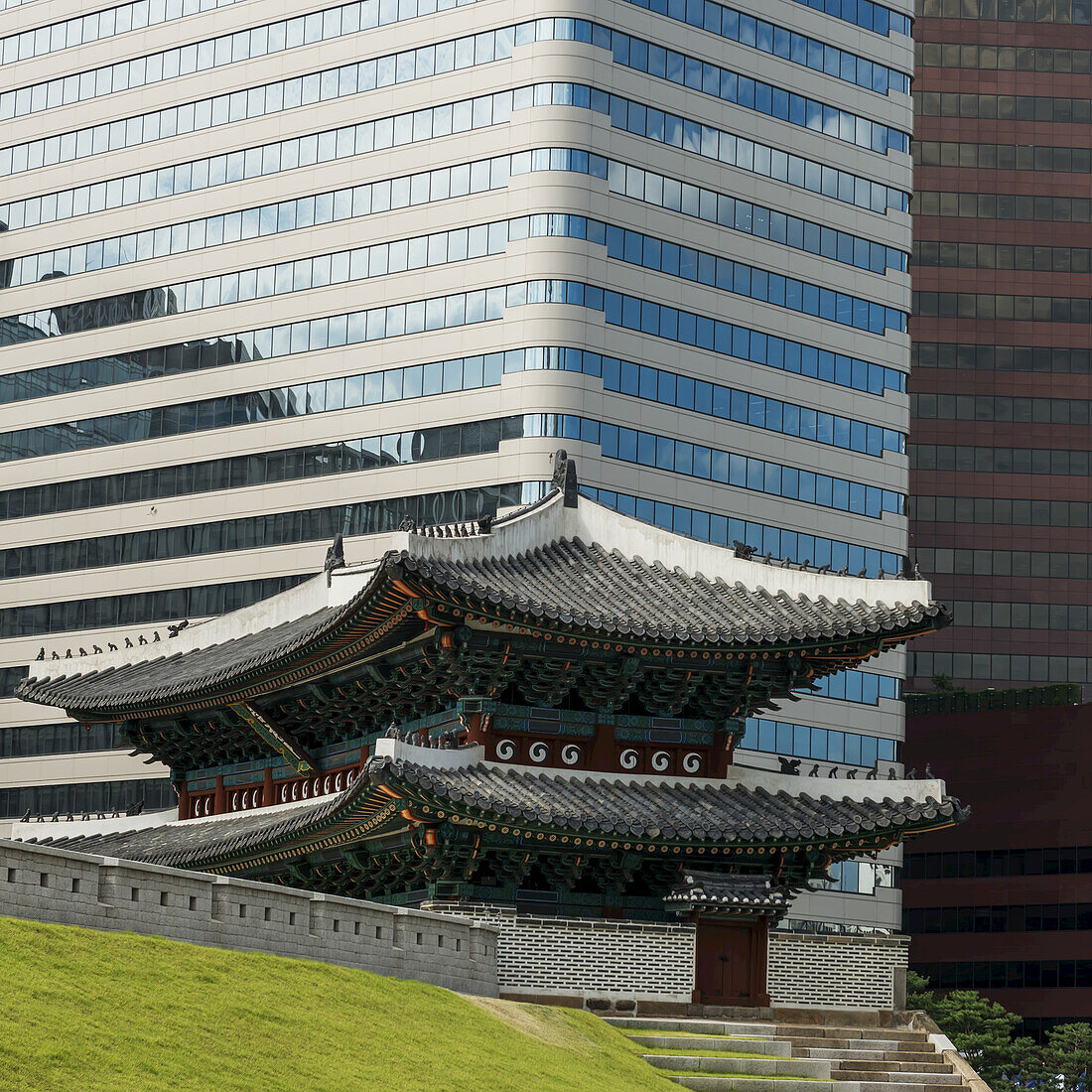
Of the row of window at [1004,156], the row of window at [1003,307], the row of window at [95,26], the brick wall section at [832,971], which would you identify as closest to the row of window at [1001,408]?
the row of window at [1003,307]

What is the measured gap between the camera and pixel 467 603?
31562 millimetres

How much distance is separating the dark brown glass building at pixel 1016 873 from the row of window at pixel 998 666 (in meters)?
16.7

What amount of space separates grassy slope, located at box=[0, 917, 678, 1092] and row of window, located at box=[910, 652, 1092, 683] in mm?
91875

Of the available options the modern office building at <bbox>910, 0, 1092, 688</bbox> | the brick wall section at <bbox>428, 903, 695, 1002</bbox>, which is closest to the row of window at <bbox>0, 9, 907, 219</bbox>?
the modern office building at <bbox>910, 0, 1092, 688</bbox>

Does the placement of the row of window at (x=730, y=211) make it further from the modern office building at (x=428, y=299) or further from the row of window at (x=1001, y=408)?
the row of window at (x=1001, y=408)

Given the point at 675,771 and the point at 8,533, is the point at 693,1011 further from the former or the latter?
the point at 8,533

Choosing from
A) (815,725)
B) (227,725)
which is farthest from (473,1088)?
(815,725)

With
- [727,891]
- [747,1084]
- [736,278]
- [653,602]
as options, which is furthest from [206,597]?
[747,1084]

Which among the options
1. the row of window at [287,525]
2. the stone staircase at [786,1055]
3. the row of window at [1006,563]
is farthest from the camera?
the row of window at [1006,563]

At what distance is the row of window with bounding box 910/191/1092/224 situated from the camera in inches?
4744

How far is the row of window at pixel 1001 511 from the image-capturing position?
119 m

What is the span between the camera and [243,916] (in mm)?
27125

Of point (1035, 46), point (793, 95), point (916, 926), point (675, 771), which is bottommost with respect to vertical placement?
point (916, 926)

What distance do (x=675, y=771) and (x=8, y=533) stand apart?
62.0 metres
